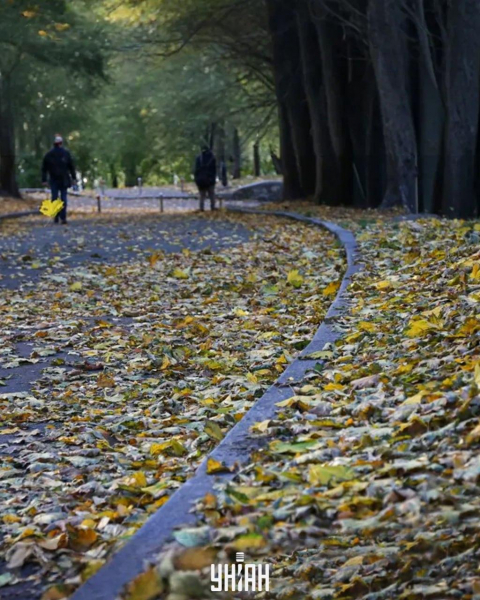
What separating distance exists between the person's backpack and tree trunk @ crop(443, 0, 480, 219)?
1169 centimetres

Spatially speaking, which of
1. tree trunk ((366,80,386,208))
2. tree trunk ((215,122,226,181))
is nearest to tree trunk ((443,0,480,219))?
tree trunk ((366,80,386,208))

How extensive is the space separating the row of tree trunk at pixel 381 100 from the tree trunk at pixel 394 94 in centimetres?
2

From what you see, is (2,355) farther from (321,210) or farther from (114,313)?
(321,210)

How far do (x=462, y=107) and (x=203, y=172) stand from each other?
496 inches

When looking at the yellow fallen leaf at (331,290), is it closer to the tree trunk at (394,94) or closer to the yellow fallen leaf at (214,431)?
the yellow fallen leaf at (214,431)

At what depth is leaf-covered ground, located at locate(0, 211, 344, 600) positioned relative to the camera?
499 centimetres

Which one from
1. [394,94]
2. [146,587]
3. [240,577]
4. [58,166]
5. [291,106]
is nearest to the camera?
[146,587]

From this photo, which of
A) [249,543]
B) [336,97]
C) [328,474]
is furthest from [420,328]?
[336,97]

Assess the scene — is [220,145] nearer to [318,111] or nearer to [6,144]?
[6,144]

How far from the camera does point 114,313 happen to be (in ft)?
39.4

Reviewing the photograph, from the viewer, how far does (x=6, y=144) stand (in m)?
43.8

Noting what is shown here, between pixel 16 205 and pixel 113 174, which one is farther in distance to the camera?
pixel 113 174

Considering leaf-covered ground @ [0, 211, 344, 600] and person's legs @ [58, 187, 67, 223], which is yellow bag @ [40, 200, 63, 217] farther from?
leaf-covered ground @ [0, 211, 344, 600]

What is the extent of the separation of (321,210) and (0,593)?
23469 mm
